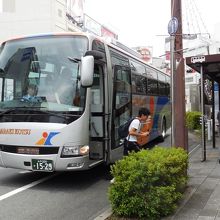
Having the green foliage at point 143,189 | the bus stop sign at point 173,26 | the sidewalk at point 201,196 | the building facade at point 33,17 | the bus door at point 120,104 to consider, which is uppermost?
the building facade at point 33,17

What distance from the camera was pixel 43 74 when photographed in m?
8.32

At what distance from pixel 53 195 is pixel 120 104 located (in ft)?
10.7

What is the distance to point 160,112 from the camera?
16578 mm

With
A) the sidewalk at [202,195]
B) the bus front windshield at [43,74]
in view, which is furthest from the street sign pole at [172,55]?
the bus front windshield at [43,74]

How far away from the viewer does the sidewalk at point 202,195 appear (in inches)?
231

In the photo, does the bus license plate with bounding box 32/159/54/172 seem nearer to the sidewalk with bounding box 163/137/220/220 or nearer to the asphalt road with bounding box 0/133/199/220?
the asphalt road with bounding box 0/133/199/220

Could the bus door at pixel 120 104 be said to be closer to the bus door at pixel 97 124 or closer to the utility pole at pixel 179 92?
the bus door at pixel 97 124

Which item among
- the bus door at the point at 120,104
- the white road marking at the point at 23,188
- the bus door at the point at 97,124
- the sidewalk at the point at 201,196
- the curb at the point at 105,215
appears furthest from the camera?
the bus door at the point at 120,104

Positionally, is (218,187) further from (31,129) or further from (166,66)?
(166,66)

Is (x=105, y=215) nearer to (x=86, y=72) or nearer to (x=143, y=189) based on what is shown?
(x=143, y=189)

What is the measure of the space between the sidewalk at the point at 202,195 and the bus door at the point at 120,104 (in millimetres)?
1839

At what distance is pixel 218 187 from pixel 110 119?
9.62 ft

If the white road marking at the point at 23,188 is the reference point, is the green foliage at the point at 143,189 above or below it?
above

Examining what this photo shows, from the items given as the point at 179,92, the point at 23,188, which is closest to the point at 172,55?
the point at 179,92
